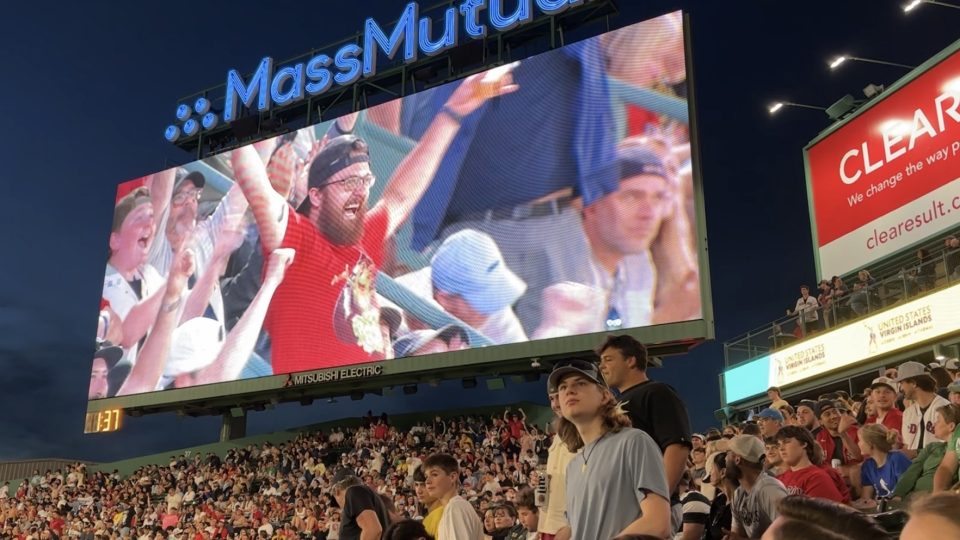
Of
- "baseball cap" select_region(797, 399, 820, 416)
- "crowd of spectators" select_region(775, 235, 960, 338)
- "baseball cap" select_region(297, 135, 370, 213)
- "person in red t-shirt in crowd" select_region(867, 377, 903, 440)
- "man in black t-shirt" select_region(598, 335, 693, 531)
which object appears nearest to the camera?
"man in black t-shirt" select_region(598, 335, 693, 531)

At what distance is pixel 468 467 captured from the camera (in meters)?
16.7

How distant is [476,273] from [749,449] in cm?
1369

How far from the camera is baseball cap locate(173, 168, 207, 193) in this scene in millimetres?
24222

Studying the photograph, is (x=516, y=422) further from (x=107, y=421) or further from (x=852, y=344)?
(x=107, y=421)

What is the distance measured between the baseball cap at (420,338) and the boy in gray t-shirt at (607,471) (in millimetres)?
14716

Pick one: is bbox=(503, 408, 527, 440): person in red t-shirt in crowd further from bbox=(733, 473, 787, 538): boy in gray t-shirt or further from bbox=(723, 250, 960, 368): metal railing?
bbox=(733, 473, 787, 538): boy in gray t-shirt

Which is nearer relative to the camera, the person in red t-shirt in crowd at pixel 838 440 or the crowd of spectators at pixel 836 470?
the crowd of spectators at pixel 836 470

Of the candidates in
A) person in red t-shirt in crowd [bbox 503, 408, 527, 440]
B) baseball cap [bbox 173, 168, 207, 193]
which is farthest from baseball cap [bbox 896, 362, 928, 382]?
baseball cap [bbox 173, 168, 207, 193]

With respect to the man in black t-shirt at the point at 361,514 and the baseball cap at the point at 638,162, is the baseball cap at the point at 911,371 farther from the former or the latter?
the baseball cap at the point at 638,162

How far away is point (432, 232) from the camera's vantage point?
18703mm

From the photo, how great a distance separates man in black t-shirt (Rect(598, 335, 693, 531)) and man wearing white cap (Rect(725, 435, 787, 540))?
596 millimetres

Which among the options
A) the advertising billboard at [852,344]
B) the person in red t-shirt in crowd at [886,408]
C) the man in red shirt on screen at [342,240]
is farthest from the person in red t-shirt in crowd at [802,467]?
the man in red shirt on screen at [342,240]

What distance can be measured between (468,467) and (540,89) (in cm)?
832

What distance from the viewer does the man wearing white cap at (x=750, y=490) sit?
3.84 metres
